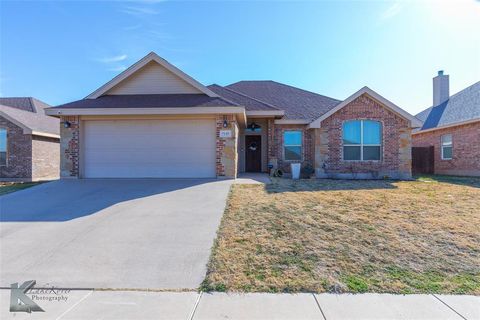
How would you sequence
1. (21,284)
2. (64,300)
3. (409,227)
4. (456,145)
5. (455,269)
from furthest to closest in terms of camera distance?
(456,145), (409,227), (455,269), (21,284), (64,300)

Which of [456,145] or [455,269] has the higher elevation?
[456,145]

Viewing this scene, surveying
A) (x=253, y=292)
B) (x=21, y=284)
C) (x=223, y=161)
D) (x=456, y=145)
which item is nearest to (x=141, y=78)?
(x=223, y=161)

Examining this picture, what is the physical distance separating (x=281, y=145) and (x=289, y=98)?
4.39m

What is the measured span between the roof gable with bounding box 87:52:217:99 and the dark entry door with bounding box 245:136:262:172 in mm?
4712

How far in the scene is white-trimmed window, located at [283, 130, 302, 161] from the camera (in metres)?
14.5

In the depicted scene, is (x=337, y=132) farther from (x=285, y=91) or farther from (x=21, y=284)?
(x=21, y=284)

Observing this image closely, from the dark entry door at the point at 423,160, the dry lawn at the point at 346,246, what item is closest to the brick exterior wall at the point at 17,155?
the dry lawn at the point at 346,246

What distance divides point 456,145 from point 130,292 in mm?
19726

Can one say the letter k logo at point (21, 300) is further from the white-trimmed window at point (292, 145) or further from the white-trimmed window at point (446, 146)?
the white-trimmed window at point (446, 146)

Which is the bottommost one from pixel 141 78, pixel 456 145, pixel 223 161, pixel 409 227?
pixel 409 227

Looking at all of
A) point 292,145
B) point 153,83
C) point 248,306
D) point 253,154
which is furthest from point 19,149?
point 248,306

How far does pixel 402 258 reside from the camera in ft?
13.5

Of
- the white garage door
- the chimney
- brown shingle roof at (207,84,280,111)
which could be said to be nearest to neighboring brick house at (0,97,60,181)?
the white garage door

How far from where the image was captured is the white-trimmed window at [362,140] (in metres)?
12.7
